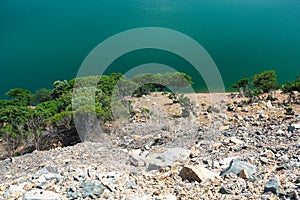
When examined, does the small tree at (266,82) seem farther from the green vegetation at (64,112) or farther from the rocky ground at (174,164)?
the green vegetation at (64,112)

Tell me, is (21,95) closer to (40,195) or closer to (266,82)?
(266,82)

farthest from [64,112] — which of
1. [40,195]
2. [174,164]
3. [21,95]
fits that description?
[21,95]

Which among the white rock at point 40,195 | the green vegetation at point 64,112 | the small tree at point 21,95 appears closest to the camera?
the white rock at point 40,195

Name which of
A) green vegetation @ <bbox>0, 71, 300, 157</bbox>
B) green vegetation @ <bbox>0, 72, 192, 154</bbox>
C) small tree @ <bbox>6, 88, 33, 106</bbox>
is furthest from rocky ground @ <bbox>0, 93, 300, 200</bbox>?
small tree @ <bbox>6, 88, 33, 106</bbox>

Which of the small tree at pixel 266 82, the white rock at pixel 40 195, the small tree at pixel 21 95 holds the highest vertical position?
the small tree at pixel 266 82

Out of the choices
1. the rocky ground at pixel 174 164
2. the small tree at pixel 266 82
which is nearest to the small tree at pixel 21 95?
the rocky ground at pixel 174 164

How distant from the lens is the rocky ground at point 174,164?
6.33m

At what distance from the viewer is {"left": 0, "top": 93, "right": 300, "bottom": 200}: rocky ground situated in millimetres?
6328

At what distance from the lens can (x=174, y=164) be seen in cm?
812

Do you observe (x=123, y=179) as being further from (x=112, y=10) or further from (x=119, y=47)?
(x=112, y=10)

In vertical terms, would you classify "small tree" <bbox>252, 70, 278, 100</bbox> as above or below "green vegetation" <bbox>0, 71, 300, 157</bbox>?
above

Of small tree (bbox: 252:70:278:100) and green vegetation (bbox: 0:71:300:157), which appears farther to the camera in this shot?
small tree (bbox: 252:70:278:100)

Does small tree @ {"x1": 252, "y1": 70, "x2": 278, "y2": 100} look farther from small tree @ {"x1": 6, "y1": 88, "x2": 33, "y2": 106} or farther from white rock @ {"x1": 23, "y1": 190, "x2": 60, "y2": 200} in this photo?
small tree @ {"x1": 6, "y1": 88, "x2": 33, "y2": 106}

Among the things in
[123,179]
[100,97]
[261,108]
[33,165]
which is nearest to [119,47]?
[100,97]
